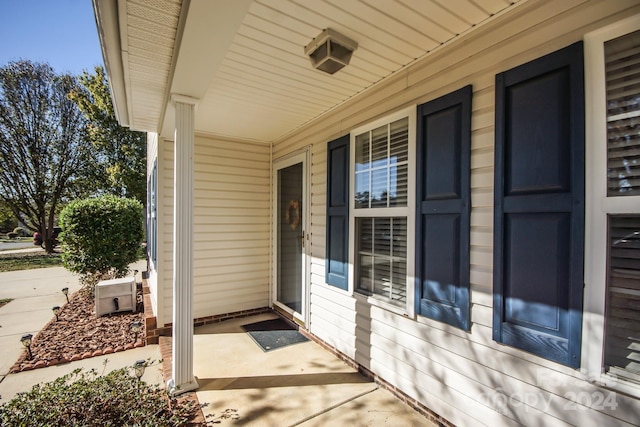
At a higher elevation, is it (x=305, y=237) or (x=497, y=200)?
(x=497, y=200)

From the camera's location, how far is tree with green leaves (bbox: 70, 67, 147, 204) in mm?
10805

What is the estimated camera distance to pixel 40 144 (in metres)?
11.9

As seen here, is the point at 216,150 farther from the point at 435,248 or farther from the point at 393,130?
the point at 435,248

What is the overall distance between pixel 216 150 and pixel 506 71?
3.66 meters

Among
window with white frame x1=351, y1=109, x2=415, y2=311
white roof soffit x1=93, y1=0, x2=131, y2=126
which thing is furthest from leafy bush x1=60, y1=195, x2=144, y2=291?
window with white frame x1=351, y1=109, x2=415, y2=311

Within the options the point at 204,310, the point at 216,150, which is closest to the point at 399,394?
the point at 204,310

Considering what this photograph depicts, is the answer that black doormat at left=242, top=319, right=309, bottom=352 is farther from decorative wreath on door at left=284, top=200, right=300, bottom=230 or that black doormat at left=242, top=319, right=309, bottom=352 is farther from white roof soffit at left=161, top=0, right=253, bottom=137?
white roof soffit at left=161, top=0, right=253, bottom=137

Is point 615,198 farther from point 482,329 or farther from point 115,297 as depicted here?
point 115,297

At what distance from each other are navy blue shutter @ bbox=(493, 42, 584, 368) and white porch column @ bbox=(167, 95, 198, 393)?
236 cm

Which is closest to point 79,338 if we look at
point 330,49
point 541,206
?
point 330,49

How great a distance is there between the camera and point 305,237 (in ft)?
12.4

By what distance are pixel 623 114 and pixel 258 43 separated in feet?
6.83

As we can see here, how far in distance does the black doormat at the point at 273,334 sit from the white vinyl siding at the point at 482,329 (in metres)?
1.14

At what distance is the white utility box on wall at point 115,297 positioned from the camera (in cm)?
425
